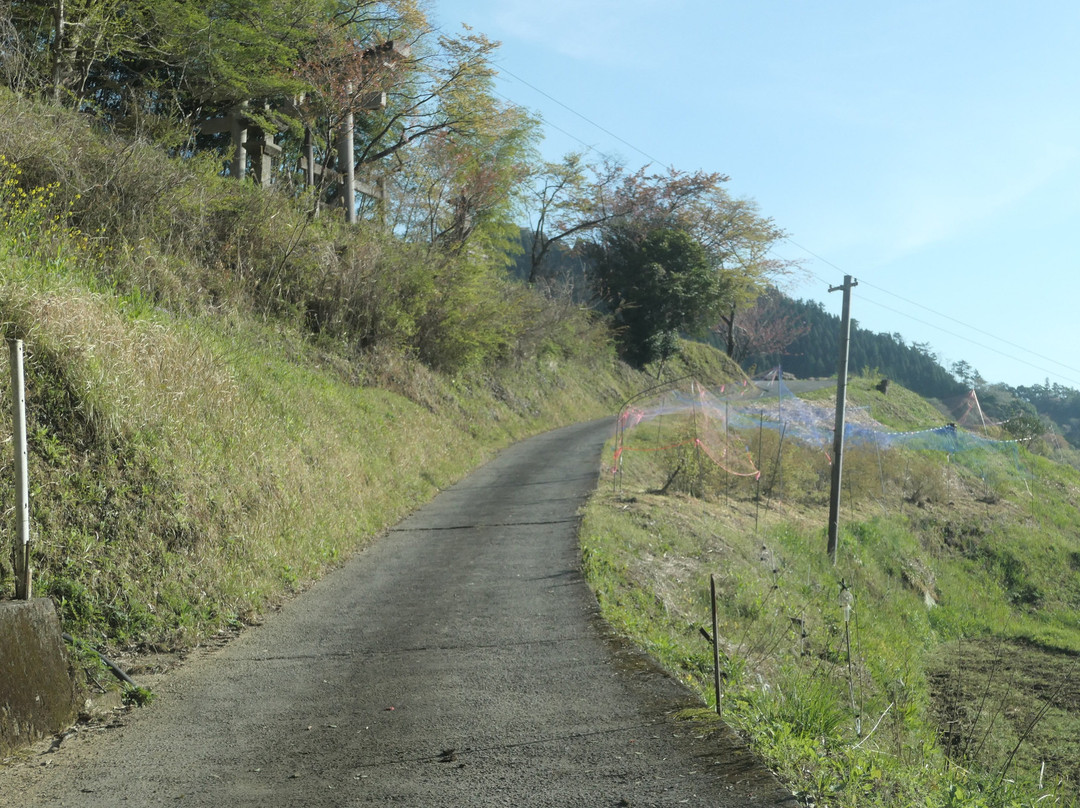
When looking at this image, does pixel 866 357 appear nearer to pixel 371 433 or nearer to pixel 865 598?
pixel 865 598

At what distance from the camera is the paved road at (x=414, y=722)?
14.9 ft

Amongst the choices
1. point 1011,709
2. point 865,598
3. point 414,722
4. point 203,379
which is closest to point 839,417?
point 865,598

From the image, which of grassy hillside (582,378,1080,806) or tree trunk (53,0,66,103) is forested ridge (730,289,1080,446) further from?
tree trunk (53,0,66,103)

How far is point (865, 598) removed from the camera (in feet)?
60.4

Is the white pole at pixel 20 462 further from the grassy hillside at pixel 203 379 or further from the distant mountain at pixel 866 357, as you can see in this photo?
the distant mountain at pixel 866 357

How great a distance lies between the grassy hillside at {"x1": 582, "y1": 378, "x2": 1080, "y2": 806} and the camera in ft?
19.6

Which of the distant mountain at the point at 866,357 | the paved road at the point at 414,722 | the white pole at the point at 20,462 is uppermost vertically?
the distant mountain at the point at 866,357

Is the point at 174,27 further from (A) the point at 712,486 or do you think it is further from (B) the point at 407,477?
(A) the point at 712,486

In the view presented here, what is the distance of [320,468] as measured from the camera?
11672mm

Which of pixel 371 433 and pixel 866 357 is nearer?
pixel 371 433

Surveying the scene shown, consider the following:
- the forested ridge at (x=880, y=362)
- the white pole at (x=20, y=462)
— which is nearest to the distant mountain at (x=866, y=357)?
the forested ridge at (x=880, y=362)

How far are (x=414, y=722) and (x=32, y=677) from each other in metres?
2.24

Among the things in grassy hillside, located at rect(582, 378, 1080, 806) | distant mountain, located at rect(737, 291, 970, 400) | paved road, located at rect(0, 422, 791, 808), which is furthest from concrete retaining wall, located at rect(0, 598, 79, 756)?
distant mountain, located at rect(737, 291, 970, 400)

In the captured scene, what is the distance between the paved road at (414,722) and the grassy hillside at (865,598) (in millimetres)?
525
